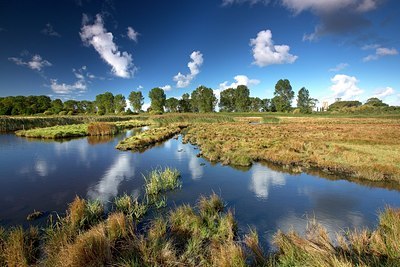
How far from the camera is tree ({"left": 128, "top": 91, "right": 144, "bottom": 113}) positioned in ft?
436

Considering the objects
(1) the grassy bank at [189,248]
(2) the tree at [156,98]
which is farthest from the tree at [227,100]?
(1) the grassy bank at [189,248]

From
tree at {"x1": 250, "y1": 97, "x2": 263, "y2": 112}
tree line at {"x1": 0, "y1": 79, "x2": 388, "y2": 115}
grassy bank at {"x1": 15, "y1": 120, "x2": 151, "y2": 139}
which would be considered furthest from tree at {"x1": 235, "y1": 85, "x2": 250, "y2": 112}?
grassy bank at {"x1": 15, "y1": 120, "x2": 151, "y2": 139}

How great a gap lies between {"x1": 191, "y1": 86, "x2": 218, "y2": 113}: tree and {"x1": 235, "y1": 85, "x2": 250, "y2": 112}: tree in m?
13.8

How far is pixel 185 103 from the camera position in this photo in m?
146

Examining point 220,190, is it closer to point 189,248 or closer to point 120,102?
point 189,248

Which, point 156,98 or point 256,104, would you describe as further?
point 256,104

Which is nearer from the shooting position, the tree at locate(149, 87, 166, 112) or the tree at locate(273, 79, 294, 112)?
the tree at locate(273, 79, 294, 112)

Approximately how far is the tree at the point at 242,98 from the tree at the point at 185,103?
111ft

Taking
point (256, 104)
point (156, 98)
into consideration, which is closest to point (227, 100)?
point (256, 104)

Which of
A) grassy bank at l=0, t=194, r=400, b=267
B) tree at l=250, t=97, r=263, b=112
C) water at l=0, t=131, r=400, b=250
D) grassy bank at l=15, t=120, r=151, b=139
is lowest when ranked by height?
water at l=0, t=131, r=400, b=250

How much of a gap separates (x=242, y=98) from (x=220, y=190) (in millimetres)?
117357

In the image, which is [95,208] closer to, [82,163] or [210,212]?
[210,212]

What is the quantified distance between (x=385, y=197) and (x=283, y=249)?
973 cm

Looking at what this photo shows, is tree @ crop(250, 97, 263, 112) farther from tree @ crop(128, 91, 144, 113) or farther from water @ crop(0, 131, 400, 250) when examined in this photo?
water @ crop(0, 131, 400, 250)
